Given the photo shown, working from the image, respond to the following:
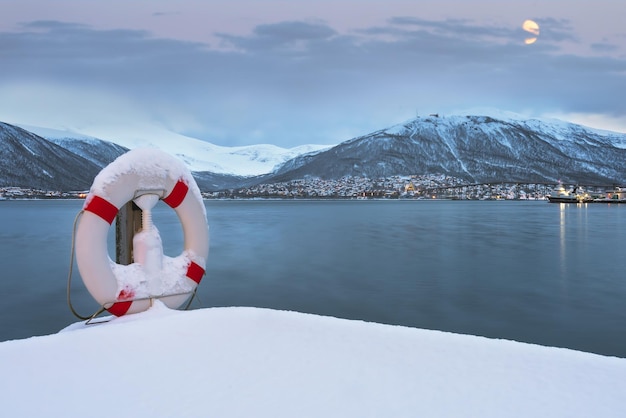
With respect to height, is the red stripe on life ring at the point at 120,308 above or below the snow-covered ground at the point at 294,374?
above

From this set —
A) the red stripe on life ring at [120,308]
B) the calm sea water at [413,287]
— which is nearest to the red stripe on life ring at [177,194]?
the red stripe on life ring at [120,308]

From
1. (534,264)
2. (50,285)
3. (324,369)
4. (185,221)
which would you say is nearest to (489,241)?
(534,264)

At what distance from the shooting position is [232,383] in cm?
361

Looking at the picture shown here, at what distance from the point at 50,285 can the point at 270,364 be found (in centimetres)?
1064

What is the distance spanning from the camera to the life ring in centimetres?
554

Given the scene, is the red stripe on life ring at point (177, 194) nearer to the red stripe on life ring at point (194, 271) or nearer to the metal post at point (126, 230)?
the metal post at point (126, 230)

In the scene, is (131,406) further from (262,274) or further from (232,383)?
(262,274)

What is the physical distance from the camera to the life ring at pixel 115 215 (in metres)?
5.54

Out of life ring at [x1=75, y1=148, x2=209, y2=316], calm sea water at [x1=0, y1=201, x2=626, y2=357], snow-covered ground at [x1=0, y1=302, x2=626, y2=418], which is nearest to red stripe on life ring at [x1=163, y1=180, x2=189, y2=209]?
life ring at [x1=75, y1=148, x2=209, y2=316]

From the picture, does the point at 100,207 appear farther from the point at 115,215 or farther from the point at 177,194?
the point at 177,194

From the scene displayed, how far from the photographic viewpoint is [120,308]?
5762 mm

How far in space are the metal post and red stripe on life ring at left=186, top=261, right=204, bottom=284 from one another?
28.0 inches

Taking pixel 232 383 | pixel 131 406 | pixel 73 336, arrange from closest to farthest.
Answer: pixel 131 406 → pixel 232 383 → pixel 73 336

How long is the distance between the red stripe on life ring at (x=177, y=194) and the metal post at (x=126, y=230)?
0.44 metres
